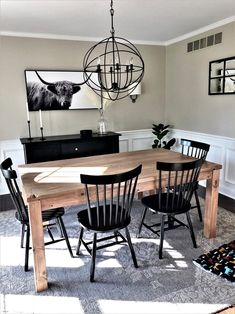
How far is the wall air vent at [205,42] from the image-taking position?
3.75 m

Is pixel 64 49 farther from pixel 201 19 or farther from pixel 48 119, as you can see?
pixel 201 19

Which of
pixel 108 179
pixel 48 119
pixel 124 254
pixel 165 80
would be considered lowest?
pixel 124 254

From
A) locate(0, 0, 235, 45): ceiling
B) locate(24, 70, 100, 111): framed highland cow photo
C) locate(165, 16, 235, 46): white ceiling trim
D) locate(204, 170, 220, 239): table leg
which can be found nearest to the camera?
locate(204, 170, 220, 239): table leg

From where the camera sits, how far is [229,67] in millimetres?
3611

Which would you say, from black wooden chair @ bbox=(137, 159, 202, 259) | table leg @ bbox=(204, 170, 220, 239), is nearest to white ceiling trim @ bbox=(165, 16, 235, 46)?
table leg @ bbox=(204, 170, 220, 239)

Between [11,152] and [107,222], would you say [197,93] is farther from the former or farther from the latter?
[11,152]

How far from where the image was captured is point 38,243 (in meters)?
2.01

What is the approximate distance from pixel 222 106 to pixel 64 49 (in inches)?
103

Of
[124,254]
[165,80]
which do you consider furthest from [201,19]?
[124,254]

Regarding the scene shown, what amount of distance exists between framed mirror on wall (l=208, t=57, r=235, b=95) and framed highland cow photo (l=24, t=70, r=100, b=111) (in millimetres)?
1877

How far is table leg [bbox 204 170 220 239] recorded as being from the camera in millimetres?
2648

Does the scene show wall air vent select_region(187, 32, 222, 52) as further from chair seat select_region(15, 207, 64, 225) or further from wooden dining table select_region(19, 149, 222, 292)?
chair seat select_region(15, 207, 64, 225)

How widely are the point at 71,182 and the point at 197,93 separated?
116 inches

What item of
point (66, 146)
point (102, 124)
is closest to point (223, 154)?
point (102, 124)
